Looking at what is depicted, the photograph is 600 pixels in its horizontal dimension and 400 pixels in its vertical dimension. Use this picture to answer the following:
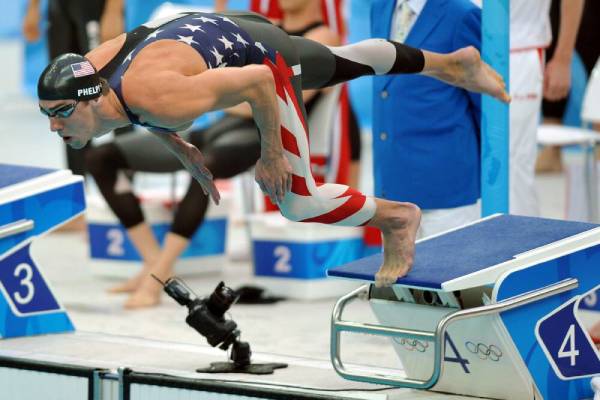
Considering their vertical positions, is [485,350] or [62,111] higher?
[62,111]

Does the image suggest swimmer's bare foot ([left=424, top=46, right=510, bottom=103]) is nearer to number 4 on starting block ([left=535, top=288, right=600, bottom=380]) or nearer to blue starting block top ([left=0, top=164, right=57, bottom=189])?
number 4 on starting block ([left=535, top=288, right=600, bottom=380])

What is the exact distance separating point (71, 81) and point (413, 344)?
4.50ft

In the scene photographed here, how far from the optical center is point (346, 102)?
7316mm

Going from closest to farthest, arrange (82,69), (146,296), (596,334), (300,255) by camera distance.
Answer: (82,69) → (596,334) → (146,296) → (300,255)

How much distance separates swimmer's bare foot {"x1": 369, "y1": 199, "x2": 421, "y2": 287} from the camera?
4.32 m

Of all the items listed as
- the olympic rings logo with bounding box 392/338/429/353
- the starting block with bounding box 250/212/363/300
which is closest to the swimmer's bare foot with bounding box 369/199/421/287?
the olympic rings logo with bounding box 392/338/429/353

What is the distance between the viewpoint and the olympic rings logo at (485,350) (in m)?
4.23

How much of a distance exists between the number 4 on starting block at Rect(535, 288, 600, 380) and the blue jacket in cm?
128

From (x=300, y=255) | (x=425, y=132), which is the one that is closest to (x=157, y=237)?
(x=300, y=255)

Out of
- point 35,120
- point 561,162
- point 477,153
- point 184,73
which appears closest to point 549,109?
point 561,162

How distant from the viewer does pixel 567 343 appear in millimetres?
4320

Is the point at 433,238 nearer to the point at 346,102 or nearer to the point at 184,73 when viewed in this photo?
the point at 184,73

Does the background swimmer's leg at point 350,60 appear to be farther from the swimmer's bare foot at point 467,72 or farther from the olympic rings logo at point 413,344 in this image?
the olympic rings logo at point 413,344

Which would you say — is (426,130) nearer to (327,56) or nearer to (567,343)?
(327,56)
